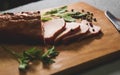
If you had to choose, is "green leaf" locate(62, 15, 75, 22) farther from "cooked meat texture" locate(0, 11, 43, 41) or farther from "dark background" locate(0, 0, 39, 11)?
"dark background" locate(0, 0, 39, 11)

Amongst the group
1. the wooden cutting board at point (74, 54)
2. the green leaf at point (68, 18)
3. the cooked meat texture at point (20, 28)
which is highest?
the cooked meat texture at point (20, 28)

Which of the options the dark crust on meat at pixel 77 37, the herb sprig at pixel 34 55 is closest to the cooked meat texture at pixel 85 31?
the dark crust on meat at pixel 77 37

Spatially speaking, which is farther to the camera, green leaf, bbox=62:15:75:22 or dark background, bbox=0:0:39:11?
dark background, bbox=0:0:39:11

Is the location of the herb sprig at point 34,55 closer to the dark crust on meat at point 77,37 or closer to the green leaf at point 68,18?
the dark crust on meat at point 77,37

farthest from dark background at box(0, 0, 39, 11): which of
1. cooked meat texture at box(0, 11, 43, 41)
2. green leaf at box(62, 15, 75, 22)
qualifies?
cooked meat texture at box(0, 11, 43, 41)

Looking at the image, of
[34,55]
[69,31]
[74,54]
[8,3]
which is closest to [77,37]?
[69,31]

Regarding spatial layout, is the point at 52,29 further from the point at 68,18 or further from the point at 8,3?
the point at 8,3
